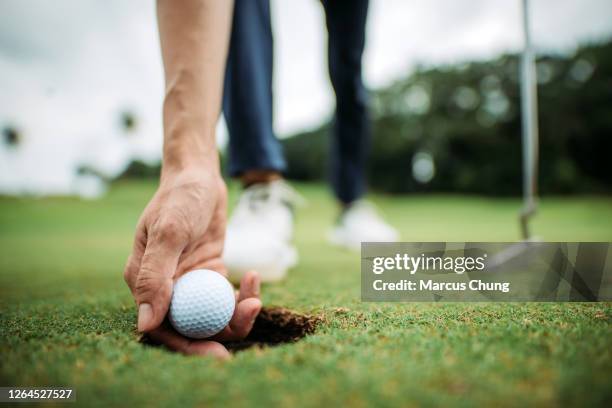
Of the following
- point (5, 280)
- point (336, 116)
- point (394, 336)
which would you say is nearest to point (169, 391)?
point (394, 336)

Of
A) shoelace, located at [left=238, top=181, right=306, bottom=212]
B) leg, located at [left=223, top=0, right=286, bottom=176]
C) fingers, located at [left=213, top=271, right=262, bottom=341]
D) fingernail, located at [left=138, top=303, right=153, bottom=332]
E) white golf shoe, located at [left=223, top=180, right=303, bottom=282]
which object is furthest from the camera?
shoelace, located at [left=238, top=181, right=306, bottom=212]

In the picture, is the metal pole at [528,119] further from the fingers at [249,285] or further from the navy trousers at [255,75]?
the fingers at [249,285]

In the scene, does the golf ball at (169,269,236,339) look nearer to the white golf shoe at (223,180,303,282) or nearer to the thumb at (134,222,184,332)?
the thumb at (134,222,184,332)

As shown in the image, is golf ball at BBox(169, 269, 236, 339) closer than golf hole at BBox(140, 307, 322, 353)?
Yes

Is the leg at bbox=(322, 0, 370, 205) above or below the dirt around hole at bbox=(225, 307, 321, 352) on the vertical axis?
above

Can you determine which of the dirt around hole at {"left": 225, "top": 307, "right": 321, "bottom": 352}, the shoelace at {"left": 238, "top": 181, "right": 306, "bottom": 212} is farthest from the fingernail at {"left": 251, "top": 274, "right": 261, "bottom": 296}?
the shoelace at {"left": 238, "top": 181, "right": 306, "bottom": 212}

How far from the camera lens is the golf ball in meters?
1.10

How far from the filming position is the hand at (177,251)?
41.0 inches

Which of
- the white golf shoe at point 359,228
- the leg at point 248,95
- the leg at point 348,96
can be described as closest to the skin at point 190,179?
the leg at point 248,95

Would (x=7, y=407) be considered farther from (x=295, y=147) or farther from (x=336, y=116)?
(x=295, y=147)

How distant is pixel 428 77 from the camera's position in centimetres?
2509

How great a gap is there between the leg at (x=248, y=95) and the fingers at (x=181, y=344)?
3.74ft

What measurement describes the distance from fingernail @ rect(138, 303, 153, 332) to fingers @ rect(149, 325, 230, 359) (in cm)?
7

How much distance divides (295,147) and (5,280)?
93.6 ft
